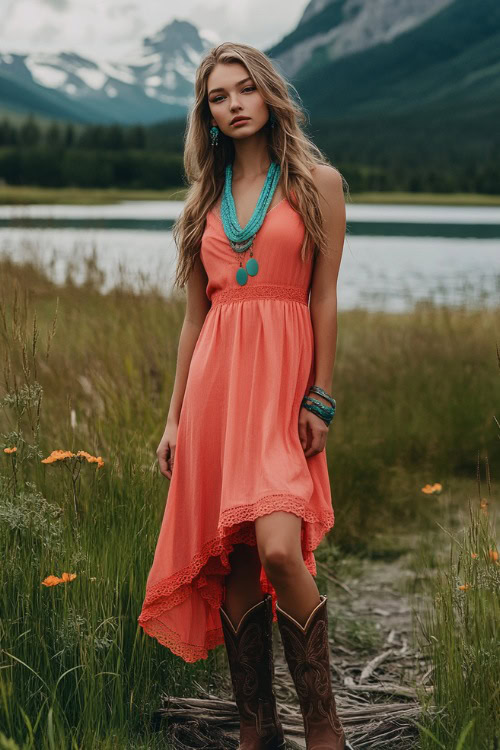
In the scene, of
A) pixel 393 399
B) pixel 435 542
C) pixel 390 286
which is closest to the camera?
pixel 435 542

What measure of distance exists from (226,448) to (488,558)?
0.73m

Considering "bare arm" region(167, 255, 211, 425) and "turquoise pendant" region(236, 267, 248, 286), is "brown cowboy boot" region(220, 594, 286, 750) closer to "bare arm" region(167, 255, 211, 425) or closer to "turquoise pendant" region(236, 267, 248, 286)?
"bare arm" region(167, 255, 211, 425)

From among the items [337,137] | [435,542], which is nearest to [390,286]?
[435,542]

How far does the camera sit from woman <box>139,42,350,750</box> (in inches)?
91.3

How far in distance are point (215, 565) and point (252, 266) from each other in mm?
858

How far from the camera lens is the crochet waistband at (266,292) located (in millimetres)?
2424

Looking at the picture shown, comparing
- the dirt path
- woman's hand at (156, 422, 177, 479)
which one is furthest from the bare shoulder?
the dirt path

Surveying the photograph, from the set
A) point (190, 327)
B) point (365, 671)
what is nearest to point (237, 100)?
point (190, 327)

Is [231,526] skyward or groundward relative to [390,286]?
groundward

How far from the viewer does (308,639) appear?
232cm

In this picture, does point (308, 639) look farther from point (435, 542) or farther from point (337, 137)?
point (337, 137)

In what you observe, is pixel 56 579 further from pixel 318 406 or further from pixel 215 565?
pixel 318 406

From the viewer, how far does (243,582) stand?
252 cm

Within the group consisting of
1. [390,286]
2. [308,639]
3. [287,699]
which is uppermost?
[390,286]
